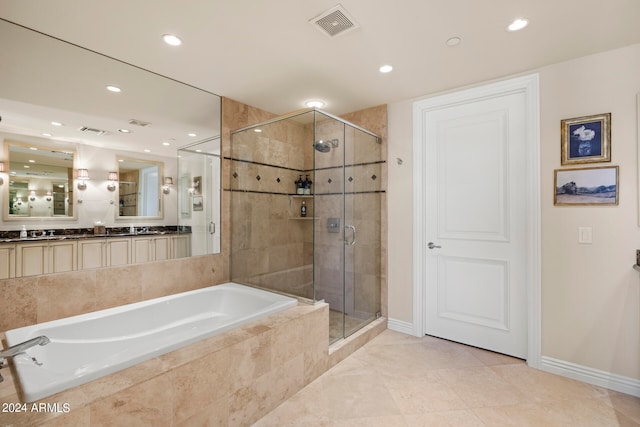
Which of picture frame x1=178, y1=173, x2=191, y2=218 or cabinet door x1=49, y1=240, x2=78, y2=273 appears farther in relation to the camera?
picture frame x1=178, y1=173, x2=191, y2=218

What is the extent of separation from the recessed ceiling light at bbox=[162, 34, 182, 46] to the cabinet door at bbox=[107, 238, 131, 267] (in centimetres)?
149

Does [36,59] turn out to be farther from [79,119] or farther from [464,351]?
[464,351]

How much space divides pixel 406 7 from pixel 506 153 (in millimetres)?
1524

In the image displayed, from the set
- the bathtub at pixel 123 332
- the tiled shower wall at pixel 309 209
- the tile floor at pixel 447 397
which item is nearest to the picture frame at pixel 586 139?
the tiled shower wall at pixel 309 209

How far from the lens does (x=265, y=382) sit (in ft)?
5.73

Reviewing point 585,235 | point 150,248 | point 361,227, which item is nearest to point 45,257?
point 150,248

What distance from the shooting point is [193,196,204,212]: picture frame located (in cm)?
269

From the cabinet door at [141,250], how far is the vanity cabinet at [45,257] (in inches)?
14.1

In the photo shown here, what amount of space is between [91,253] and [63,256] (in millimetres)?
153

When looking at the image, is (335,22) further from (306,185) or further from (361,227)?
(361,227)

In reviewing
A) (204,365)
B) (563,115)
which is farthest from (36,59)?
(563,115)

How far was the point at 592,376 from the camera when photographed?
205 centimetres

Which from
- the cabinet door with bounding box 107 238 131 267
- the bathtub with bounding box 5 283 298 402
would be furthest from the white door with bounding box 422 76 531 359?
the cabinet door with bounding box 107 238 131 267

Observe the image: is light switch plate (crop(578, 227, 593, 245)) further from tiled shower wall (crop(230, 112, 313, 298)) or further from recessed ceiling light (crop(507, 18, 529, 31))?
tiled shower wall (crop(230, 112, 313, 298))
